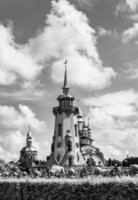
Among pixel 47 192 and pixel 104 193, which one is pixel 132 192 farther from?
pixel 47 192

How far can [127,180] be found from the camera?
602 inches

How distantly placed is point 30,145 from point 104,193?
138918 mm

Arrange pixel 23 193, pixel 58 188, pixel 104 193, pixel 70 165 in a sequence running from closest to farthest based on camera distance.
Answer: pixel 104 193 → pixel 58 188 → pixel 23 193 → pixel 70 165

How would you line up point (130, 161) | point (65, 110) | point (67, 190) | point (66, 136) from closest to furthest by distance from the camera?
point (67, 190), point (66, 136), point (65, 110), point (130, 161)

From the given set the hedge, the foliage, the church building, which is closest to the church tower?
the church building

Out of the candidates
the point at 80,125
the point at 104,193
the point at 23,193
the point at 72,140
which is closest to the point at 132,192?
the point at 104,193

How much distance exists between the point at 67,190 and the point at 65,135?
99035mm

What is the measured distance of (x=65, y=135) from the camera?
4587 inches

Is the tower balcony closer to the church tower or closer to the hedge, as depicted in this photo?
the church tower

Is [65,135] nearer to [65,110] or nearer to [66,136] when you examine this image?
[66,136]

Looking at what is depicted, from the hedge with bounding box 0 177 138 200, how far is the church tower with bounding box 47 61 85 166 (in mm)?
90225

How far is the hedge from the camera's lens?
15.4 m

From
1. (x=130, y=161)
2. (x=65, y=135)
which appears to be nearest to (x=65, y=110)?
(x=65, y=135)

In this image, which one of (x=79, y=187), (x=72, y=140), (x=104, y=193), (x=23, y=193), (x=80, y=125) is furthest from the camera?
(x=80, y=125)
